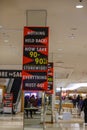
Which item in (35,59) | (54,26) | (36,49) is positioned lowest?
(35,59)

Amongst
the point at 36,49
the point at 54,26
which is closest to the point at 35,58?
the point at 36,49

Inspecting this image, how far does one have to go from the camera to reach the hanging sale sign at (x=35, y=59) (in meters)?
9.94

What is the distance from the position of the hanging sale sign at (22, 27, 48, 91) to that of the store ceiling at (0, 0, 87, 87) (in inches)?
29.4

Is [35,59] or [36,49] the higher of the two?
[36,49]

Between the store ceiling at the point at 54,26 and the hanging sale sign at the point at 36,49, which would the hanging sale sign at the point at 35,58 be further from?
the store ceiling at the point at 54,26

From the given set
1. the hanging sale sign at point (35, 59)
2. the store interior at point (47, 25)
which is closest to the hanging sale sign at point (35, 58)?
the hanging sale sign at point (35, 59)

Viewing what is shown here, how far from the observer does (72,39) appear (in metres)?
14.6

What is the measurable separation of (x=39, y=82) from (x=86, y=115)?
9.17 metres

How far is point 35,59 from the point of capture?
32.7ft

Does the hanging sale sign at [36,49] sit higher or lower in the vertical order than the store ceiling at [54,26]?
lower

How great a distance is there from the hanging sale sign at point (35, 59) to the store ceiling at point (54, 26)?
75 cm

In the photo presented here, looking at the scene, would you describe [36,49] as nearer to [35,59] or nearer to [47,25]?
[35,59]

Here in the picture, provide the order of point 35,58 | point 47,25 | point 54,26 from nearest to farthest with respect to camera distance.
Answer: point 35,58 → point 47,25 → point 54,26

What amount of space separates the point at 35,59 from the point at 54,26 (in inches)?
97.5
